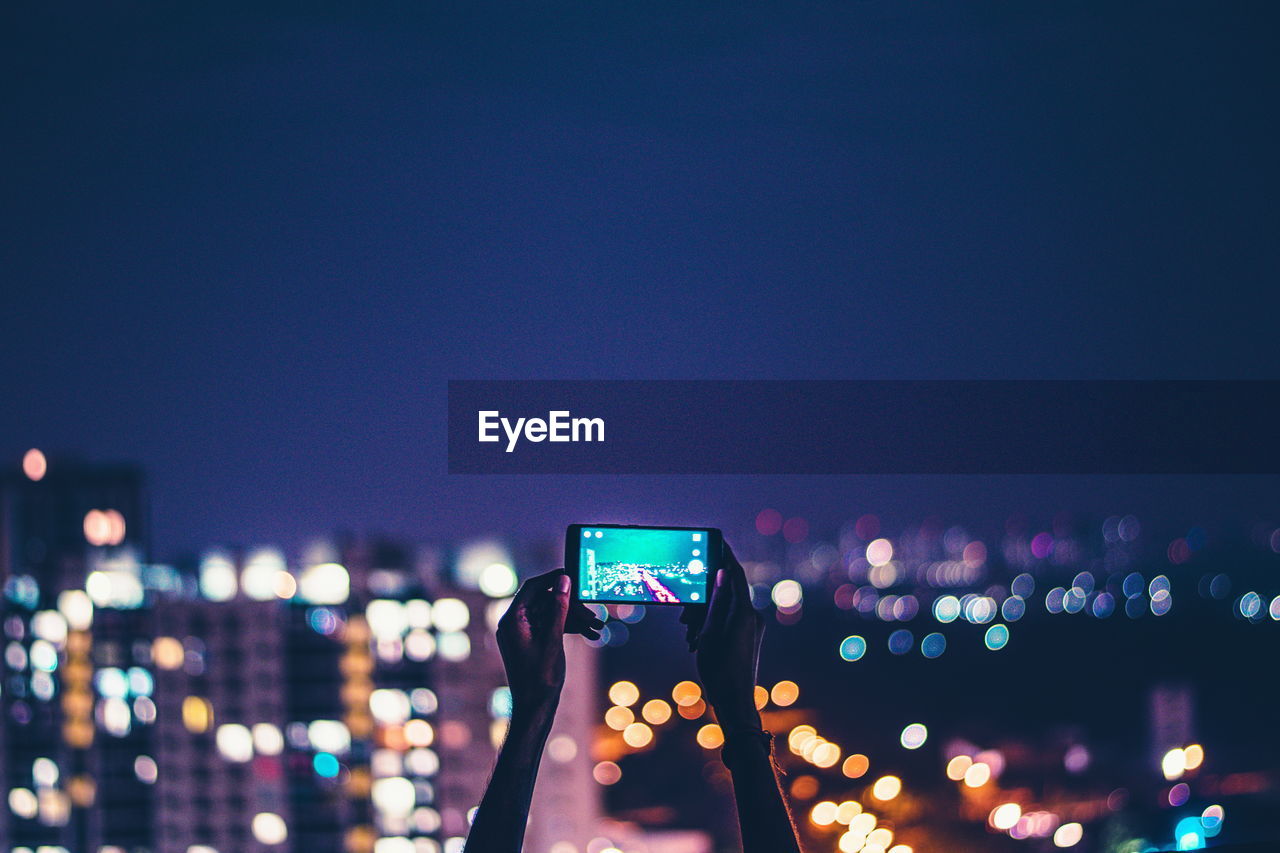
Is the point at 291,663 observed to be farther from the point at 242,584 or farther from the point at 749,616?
the point at 749,616

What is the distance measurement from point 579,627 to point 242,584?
7.02 metres

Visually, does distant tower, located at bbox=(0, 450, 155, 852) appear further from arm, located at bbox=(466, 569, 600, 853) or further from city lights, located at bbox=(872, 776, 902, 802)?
arm, located at bbox=(466, 569, 600, 853)

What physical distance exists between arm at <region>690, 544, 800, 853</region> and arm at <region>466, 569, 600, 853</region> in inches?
6.5

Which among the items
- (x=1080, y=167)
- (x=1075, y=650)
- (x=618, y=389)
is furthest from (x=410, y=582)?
(x=1080, y=167)

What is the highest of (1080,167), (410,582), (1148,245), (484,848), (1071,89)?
(1071,89)

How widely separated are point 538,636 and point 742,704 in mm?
267

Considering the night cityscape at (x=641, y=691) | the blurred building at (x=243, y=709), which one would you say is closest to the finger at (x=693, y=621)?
the night cityscape at (x=641, y=691)

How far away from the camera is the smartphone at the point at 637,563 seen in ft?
5.25

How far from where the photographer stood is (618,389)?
3.06 m

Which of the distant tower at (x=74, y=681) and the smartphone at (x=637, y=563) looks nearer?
the smartphone at (x=637, y=563)
